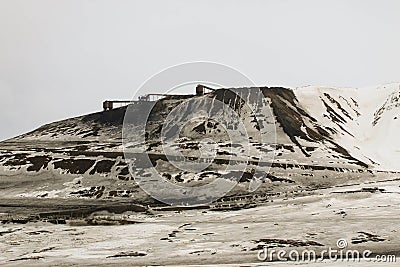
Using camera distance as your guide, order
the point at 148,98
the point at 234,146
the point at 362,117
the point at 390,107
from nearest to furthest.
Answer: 1. the point at 234,146
2. the point at 148,98
3. the point at 390,107
4. the point at 362,117

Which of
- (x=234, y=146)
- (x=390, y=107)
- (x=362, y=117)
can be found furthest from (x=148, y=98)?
(x=390, y=107)

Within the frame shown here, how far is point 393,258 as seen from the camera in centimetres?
2706

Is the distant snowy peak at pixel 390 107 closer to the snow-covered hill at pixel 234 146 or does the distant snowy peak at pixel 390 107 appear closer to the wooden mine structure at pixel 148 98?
the snow-covered hill at pixel 234 146

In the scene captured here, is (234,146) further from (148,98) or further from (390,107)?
(390,107)

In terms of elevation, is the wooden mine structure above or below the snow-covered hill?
above

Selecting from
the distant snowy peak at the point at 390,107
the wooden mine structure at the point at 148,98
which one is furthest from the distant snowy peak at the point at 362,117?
the wooden mine structure at the point at 148,98

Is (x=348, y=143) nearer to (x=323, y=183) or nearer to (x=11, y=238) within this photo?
(x=323, y=183)

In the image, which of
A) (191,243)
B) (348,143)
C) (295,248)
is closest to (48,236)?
(191,243)

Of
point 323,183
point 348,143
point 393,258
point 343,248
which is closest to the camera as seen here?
point 393,258

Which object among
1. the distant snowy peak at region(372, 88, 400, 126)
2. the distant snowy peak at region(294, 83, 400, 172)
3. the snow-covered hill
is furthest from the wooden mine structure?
the distant snowy peak at region(372, 88, 400, 126)

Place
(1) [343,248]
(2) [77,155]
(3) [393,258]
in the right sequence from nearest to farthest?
(3) [393,258]
(1) [343,248]
(2) [77,155]

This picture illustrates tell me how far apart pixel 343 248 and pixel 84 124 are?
116 m

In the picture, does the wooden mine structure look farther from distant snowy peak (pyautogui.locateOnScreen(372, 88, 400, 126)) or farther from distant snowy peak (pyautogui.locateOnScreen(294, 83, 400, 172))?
distant snowy peak (pyautogui.locateOnScreen(372, 88, 400, 126))

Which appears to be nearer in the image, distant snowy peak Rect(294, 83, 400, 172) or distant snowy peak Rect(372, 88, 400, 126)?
distant snowy peak Rect(294, 83, 400, 172)
